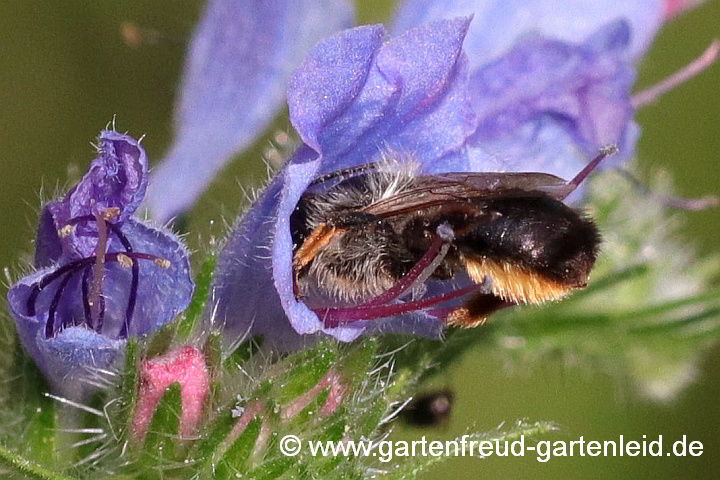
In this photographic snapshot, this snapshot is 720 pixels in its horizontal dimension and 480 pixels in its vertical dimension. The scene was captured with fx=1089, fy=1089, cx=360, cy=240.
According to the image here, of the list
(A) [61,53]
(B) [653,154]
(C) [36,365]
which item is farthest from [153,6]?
(C) [36,365]

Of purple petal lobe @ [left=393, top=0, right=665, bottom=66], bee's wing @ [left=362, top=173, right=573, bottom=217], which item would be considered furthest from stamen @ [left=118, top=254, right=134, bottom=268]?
purple petal lobe @ [left=393, top=0, right=665, bottom=66]

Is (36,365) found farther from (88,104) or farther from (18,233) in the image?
(88,104)

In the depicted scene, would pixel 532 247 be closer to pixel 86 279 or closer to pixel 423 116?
pixel 423 116

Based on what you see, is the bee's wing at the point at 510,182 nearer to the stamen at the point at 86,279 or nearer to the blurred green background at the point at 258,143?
the stamen at the point at 86,279

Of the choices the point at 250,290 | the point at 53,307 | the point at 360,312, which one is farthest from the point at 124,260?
the point at 360,312

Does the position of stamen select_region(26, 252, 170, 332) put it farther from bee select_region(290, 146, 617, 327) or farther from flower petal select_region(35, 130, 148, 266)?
bee select_region(290, 146, 617, 327)
